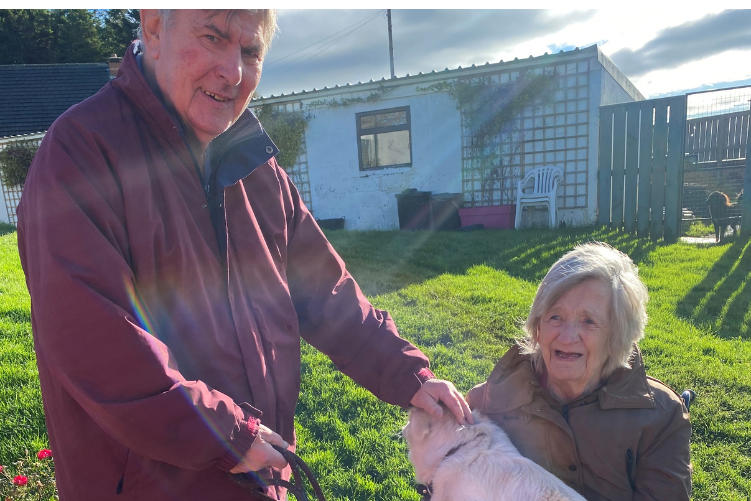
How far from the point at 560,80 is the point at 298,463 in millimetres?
A: 11205

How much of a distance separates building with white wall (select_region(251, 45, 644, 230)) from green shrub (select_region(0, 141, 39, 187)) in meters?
8.00

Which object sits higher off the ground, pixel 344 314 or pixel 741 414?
pixel 344 314

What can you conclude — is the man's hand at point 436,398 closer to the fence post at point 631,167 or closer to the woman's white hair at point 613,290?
the woman's white hair at point 613,290

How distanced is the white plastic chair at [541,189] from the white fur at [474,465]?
9276 millimetres

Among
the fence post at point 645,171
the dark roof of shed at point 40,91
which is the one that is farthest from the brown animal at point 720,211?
the dark roof of shed at point 40,91

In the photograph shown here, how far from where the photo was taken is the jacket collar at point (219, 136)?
1.35 m

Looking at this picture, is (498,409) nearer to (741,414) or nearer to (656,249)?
(741,414)

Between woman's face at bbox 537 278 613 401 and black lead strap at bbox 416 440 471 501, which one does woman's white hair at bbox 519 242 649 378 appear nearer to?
woman's face at bbox 537 278 613 401

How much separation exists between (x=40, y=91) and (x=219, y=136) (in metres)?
26.7

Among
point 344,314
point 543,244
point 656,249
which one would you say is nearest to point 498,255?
point 543,244

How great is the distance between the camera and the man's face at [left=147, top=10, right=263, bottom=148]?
4.48 feet

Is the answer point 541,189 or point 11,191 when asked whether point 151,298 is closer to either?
point 541,189

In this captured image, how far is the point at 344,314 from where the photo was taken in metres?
1.90

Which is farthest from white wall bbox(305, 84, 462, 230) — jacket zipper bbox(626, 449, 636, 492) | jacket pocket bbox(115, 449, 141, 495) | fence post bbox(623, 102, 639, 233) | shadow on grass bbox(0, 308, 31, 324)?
jacket pocket bbox(115, 449, 141, 495)
